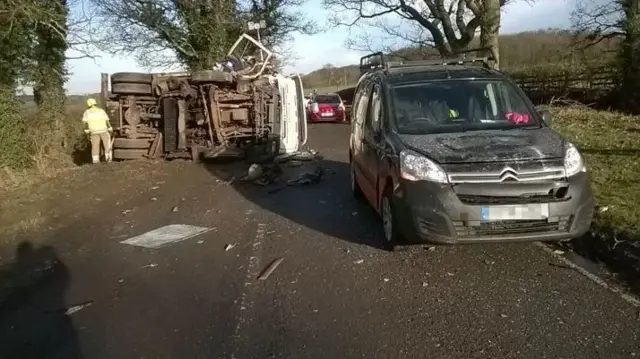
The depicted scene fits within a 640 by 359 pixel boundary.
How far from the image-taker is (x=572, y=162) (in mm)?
5293

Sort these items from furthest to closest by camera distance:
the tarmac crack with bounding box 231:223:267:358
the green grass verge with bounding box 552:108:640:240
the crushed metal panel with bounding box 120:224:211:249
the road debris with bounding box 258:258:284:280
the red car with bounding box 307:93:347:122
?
the red car with bounding box 307:93:347:122, the crushed metal panel with bounding box 120:224:211:249, the green grass verge with bounding box 552:108:640:240, the road debris with bounding box 258:258:284:280, the tarmac crack with bounding box 231:223:267:358

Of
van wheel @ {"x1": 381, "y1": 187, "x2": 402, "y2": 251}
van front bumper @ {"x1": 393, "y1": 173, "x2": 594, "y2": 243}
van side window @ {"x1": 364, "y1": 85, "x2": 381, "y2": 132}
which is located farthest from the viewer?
van side window @ {"x1": 364, "y1": 85, "x2": 381, "y2": 132}

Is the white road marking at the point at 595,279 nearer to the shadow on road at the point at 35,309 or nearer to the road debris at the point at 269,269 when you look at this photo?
the road debris at the point at 269,269

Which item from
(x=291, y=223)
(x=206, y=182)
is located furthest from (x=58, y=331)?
(x=206, y=182)

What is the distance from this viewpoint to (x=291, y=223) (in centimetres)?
776

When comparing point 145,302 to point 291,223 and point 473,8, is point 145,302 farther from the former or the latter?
point 473,8

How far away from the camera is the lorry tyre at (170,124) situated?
1337 cm

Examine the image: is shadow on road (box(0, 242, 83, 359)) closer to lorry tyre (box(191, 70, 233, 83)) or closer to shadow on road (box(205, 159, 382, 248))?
shadow on road (box(205, 159, 382, 248))

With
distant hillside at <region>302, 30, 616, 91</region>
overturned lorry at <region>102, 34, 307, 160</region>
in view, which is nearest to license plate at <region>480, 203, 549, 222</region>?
overturned lorry at <region>102, 34, 307, 160</region>

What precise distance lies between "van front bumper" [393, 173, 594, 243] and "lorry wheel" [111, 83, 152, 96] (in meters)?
9.86

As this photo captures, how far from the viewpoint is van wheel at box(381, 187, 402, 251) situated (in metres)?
5.76

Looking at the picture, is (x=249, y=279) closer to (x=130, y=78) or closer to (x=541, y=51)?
(x=130, y=78)

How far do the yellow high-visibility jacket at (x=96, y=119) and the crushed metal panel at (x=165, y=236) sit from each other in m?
6.98

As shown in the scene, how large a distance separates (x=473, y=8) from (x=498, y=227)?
2052 cm
